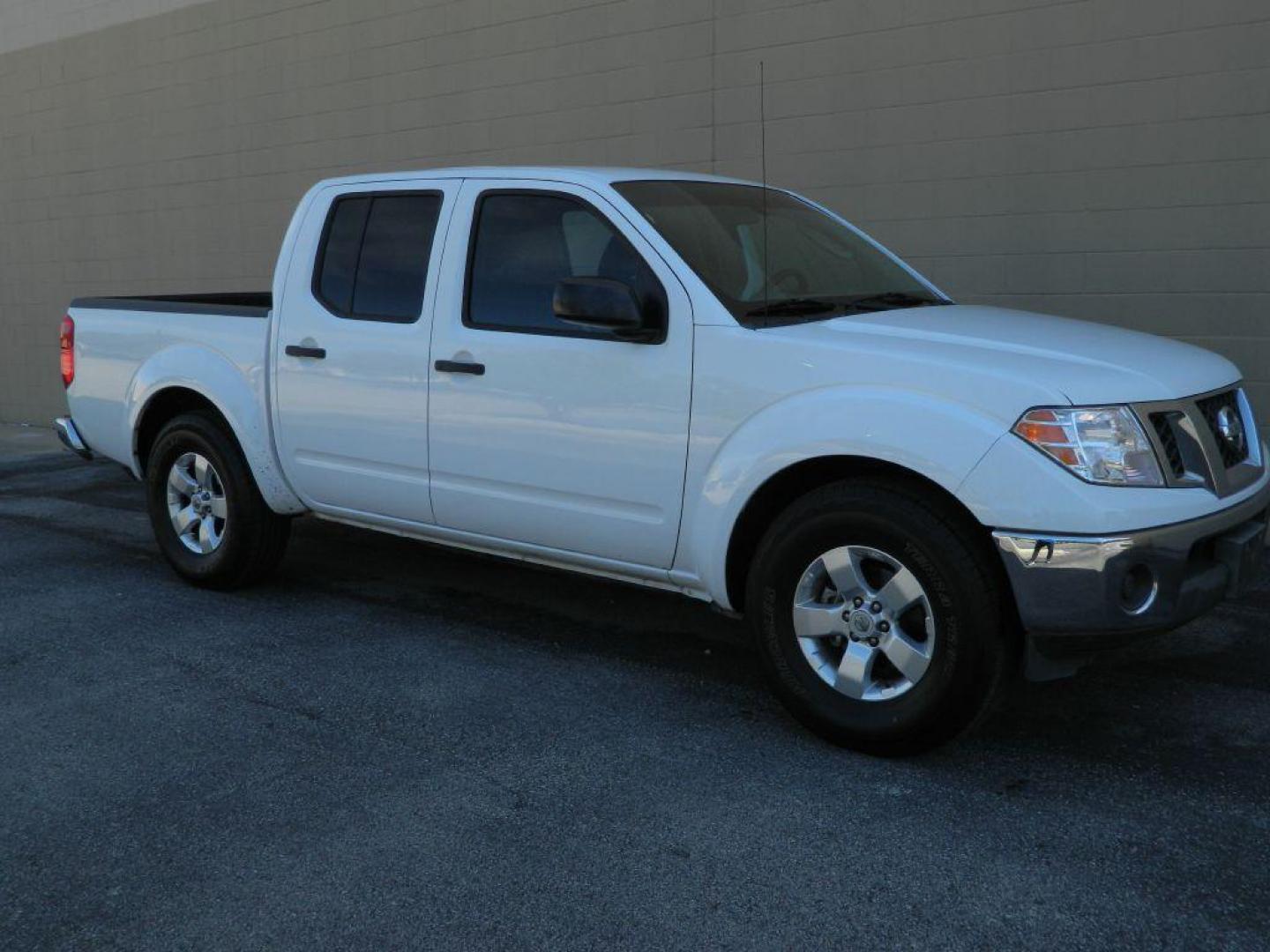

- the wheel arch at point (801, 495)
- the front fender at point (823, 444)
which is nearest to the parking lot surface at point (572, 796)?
the wheel arch at point (801, 495)

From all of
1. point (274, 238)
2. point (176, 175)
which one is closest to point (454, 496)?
point (274, 238)

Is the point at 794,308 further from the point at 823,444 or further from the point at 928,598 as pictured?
the point at 928,598

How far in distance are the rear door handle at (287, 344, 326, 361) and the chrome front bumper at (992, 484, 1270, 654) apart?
121 inches

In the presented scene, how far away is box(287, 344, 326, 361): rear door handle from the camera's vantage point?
17.7ft

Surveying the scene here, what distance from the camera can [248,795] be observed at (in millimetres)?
3768

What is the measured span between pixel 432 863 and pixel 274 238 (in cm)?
936

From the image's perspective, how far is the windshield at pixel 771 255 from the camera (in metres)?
4.46

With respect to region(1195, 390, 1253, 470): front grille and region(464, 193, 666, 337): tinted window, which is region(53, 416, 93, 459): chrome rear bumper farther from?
region(1195, 390, 1253, 470): front grille

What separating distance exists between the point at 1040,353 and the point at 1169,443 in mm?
465

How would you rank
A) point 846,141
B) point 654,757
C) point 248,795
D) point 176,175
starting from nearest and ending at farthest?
point 248,795
point 654,757
point 846,141
point 176,175

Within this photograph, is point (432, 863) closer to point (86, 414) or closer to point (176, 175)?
point (86, 414)

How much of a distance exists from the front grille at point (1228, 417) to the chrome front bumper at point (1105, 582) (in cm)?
37

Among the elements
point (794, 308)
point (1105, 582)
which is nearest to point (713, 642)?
point (794, 308)

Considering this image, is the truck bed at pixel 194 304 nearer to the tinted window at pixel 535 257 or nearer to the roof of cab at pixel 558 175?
the roof of cab at pixel 558 175
